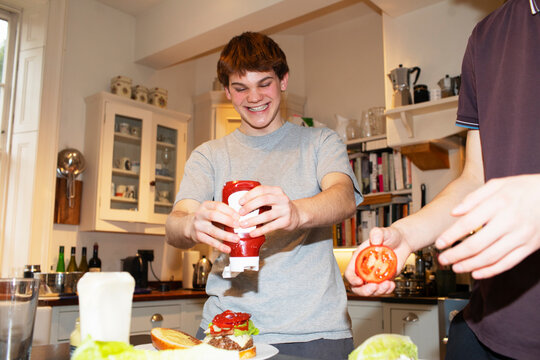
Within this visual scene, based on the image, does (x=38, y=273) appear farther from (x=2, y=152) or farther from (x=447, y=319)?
(x=447, y=319)

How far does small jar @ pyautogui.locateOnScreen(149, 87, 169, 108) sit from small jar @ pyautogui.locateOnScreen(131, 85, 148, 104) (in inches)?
3.9

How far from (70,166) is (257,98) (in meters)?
2.73

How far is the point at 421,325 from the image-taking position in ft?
9.97

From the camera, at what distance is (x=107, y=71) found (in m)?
4.37

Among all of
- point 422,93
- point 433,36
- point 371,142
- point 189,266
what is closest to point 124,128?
point 189,266

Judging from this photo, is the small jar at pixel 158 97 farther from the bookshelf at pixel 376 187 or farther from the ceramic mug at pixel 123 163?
the bookshelf at pixel 376 187

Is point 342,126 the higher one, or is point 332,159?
point 342,126

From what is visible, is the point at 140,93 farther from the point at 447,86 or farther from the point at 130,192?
the point at 447,86

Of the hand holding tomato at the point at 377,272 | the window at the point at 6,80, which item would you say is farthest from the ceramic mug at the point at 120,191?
the hand holding tomato at the point at 377,272

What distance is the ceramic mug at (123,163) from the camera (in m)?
4.06

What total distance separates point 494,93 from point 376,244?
41 cm

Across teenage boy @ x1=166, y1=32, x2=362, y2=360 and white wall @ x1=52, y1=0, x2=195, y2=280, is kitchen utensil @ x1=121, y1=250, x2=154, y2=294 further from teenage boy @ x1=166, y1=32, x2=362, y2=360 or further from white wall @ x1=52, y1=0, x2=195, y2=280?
teenage boy @ x1=166, y1=32, x2=362, y2=360

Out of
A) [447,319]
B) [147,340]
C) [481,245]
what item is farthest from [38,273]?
[481,245]

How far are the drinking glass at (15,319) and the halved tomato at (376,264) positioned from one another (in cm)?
56
